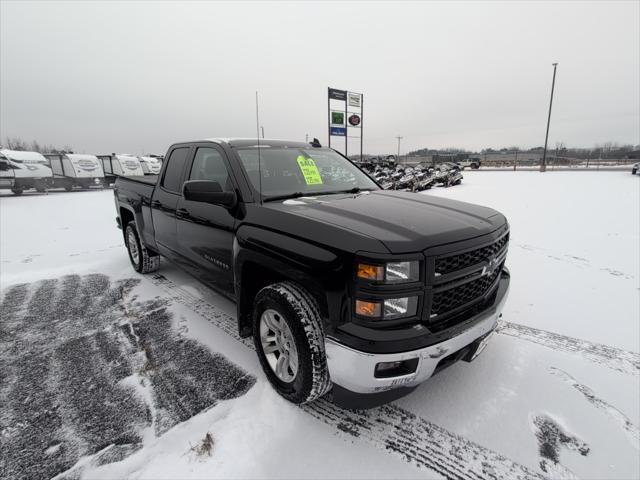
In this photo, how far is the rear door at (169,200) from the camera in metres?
3.68

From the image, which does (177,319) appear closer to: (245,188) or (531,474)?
(245,188)

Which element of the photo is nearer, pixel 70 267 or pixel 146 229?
pixel 146 229

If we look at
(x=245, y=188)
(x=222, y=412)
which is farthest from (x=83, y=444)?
(x=245, y=188)

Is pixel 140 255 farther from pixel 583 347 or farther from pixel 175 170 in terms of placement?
pixel 583 347

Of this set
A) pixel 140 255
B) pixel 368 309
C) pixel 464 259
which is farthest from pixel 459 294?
pixel 140 255

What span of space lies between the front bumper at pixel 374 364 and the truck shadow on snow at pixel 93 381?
0.98 metres

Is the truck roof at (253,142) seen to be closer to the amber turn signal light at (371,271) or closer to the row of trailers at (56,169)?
the amber turn signal light at (371,271)

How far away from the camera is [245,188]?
2.66m

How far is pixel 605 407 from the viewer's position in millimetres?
2277

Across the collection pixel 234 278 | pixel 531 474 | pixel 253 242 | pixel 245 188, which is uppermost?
pixel 245 188

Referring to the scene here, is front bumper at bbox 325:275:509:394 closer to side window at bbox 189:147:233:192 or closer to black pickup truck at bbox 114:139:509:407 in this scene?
black pickup truck at bbox 114:139:509:407

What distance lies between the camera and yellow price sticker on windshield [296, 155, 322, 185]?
9.96ft

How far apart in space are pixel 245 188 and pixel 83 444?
1.95 metres

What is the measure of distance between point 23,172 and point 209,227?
18.2 meters
